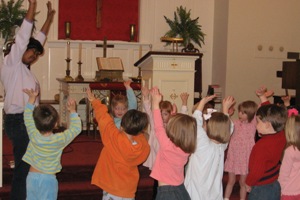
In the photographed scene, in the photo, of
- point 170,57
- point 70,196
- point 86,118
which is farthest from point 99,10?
point 70,196

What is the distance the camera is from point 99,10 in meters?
9.93

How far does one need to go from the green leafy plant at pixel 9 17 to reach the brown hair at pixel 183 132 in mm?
6145

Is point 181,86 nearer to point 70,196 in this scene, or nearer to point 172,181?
point 70,196

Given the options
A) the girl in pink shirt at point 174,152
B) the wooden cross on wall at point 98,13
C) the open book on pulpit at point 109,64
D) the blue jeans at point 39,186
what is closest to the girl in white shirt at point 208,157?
the girl in pink shirt at point 174,152

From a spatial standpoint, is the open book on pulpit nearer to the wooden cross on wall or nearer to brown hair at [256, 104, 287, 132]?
the wooden cross on wall

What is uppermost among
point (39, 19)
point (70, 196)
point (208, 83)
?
point (39, 19)

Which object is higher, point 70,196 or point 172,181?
point 172,181

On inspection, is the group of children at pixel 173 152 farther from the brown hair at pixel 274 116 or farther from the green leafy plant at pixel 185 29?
the green leafy plant at pixel 185 29

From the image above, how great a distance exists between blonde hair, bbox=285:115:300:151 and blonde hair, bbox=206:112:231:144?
18.3 inches

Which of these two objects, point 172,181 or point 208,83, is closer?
point 172,181

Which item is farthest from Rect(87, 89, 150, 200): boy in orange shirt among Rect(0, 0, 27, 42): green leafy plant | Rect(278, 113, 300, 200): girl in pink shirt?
Rect(0, 0, 27, 42): green leafy plant

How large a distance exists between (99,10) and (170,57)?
15.1 ft

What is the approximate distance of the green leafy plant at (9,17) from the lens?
28.5ft

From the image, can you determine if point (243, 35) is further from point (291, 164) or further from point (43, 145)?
point (43, 145)
